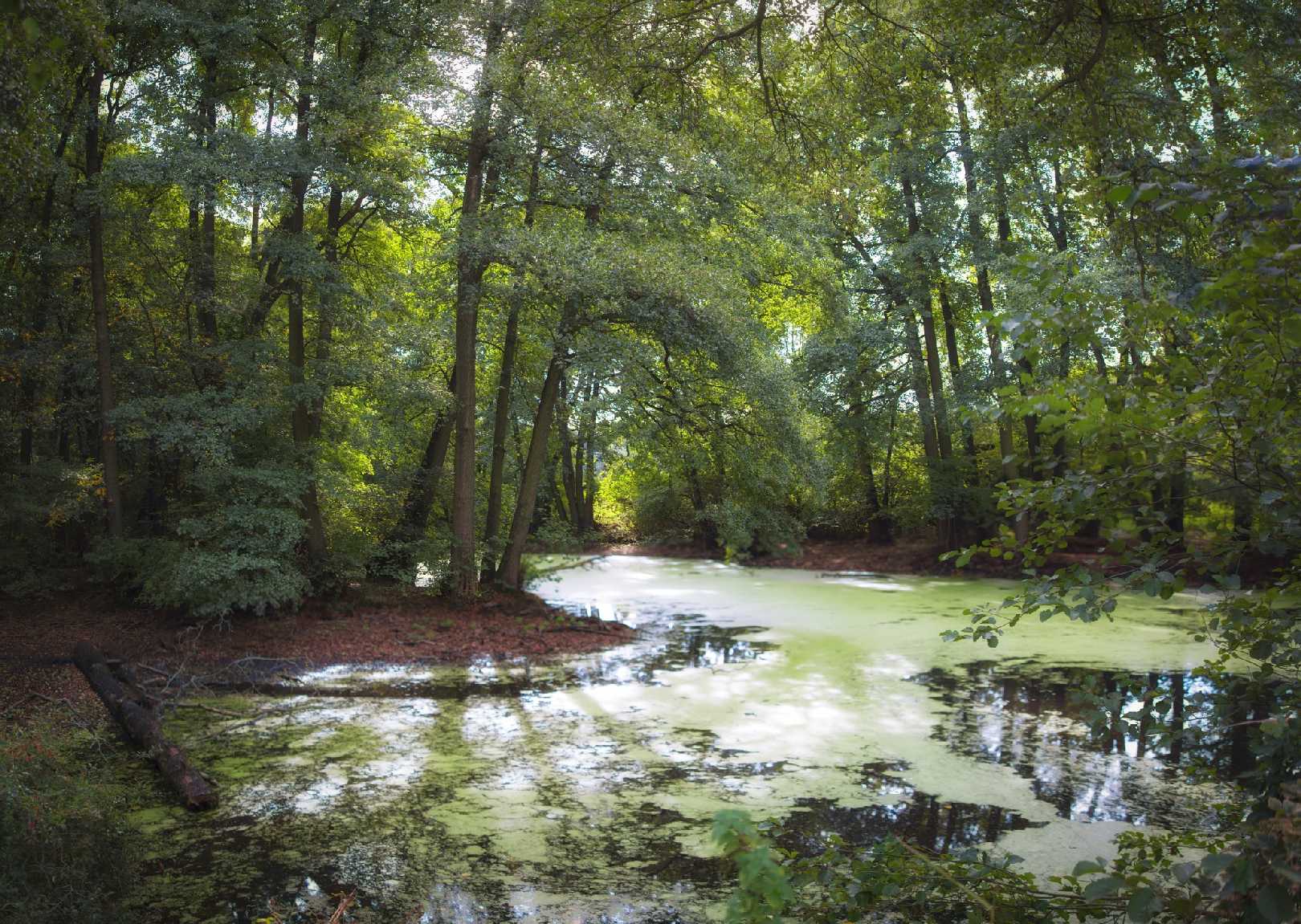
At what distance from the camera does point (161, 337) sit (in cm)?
874

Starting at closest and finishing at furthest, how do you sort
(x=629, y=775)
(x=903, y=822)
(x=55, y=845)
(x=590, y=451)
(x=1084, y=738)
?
(x=55, y=845) → (x=903, y=822) → (x=629, y=775) → (x=1084, y=738) → (x=590, y=451)

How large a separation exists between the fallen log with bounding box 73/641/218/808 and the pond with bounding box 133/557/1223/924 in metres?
0.11

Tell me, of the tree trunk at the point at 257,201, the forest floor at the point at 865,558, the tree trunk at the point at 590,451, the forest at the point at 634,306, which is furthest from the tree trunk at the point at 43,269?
the forest floor at the point at 865,558

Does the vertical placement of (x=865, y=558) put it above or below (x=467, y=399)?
below

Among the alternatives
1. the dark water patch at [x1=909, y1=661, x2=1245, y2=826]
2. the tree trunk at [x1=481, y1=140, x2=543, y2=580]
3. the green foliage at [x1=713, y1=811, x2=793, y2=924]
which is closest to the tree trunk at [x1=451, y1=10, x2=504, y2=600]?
the tree trunk at [x1=481, y1=140, x2=543, y2=580]

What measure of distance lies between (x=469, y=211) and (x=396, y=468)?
12.2 feet

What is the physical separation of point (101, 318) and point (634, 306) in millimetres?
4749

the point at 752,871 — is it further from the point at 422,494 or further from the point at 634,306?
the point at 422,494

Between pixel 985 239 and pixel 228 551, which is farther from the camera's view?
pixel 985 239

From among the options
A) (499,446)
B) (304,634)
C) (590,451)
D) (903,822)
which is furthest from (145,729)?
(590,451)

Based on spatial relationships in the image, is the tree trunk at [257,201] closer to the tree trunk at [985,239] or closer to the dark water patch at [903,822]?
the dark water patch at [903,822]

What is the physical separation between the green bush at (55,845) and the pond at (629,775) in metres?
0.20

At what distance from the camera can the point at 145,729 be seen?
16.5 ft

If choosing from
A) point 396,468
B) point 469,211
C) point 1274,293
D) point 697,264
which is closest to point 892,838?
point 1274,293
